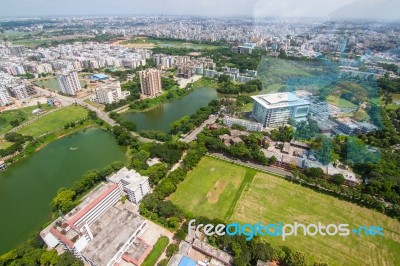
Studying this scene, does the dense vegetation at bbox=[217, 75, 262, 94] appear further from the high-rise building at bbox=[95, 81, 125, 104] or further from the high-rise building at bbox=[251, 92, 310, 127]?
the high-rise building at bbox=[95, 81, 125, 104]

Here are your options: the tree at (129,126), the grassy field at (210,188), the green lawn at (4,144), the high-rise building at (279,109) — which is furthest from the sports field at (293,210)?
the green lawn at (4,144)

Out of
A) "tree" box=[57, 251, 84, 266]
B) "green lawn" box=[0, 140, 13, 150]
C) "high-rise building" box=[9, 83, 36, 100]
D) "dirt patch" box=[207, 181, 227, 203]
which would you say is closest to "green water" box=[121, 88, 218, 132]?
"dirt patch" box=[207, 181, 227, 203]

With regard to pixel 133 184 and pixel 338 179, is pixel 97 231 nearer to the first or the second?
pixel 133 184

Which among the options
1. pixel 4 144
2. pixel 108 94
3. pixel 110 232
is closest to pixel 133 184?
pixel 110 232

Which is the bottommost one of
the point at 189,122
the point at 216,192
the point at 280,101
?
the point at 216,192

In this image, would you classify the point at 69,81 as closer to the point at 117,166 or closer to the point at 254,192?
the point at 117,166

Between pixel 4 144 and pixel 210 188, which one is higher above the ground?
pixel 210 188

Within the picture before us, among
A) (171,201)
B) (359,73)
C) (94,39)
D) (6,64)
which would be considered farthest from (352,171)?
(94,39)

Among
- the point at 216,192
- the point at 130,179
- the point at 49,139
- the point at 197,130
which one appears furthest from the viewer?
the point at 197,130

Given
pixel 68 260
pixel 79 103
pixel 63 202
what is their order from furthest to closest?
pixel 79 103 < pixel 63 202 < pixel 68 260

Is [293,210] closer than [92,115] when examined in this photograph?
Yes
